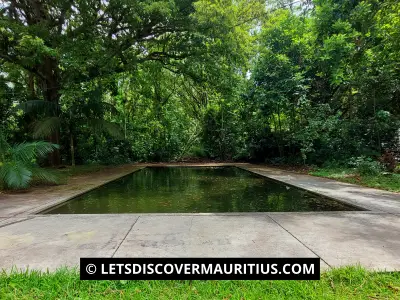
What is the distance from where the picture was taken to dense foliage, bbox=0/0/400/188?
22.9 feet

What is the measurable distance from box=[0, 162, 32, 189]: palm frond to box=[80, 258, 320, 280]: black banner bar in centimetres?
387

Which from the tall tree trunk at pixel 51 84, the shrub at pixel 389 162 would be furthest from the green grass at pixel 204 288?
the tall tree trunk at pixel 51 84

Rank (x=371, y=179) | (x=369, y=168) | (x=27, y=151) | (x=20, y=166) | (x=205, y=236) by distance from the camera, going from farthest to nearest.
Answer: (x=369, y=168)
(x=371, y=179)
(x=27, y=151)
(x=20, y=166)
(x=205, y=236)

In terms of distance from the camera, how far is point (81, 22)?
302 inches

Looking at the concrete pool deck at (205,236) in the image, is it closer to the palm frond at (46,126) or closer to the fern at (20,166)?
the fern at (20,166)

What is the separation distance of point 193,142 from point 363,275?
44.8ft

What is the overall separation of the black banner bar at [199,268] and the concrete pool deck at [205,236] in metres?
0.08

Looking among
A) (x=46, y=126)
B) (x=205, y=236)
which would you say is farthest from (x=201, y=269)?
(x=46, y=126)

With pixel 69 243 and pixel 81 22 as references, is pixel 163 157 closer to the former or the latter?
pixel 81 22

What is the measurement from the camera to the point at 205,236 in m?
2.60

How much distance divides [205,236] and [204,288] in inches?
33.8

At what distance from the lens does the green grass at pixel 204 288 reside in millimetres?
1659

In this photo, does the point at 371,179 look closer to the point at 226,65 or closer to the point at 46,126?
the point at 226,65

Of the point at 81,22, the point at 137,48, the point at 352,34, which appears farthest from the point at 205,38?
the point at 352,34
